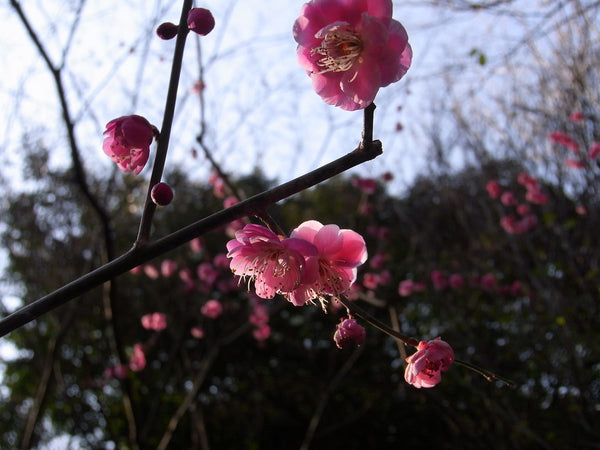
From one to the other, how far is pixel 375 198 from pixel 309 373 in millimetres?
2256

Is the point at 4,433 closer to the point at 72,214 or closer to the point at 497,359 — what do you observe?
the point at 72,214

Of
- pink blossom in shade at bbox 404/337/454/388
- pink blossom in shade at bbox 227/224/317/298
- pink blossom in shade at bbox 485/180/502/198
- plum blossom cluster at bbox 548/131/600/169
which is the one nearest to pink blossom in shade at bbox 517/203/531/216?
pink blossom in shade at bbox 485/180/502/198

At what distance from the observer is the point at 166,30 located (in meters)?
0.90

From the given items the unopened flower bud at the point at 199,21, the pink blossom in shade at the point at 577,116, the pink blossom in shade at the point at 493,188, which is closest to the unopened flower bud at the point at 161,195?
the unopened flower bud at the point at 199,21

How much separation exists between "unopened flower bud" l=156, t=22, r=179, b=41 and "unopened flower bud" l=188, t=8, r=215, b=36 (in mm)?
72

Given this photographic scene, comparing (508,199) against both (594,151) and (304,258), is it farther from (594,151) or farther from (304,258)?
(304,258)

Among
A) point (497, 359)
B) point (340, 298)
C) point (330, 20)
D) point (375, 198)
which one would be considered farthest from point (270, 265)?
point (375, 198)

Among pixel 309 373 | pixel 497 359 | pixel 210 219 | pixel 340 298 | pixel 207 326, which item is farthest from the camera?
pixel 309 373

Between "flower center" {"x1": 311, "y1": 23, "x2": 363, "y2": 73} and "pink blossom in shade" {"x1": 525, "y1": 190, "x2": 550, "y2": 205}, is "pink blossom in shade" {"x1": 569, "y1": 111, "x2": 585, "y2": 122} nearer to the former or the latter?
"pink blossom in shade" {"x1": 525, "y1": 190, "x2": 550, "y2": 205}

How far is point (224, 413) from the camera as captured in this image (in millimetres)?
5820

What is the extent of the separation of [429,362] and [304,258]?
285 millimetres

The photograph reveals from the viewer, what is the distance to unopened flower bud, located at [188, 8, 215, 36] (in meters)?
0.83

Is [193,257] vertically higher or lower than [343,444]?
higher

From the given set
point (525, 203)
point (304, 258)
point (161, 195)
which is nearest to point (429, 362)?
point (304, 258)
